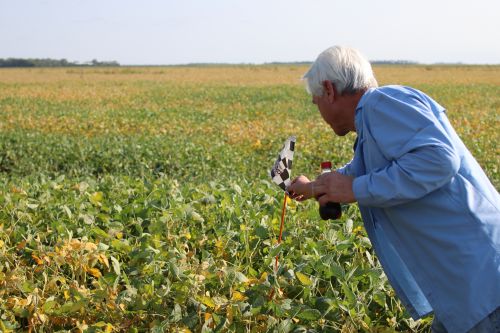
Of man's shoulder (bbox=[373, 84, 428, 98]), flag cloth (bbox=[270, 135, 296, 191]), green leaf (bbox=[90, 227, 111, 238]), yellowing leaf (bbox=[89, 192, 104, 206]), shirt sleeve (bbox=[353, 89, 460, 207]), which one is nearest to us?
shirt sleeve (bbox=[353, 89, 460, 207])

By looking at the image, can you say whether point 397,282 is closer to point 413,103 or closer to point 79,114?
point 413,103

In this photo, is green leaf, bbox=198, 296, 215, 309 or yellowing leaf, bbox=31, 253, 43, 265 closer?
green leaf, bbox=198, 296, 215, 309

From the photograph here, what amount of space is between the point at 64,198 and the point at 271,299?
7.28ft

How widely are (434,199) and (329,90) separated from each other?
552mm

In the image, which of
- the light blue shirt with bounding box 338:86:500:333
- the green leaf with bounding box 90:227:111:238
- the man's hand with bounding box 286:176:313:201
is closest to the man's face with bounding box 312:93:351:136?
the light blue shirt with bounding box 338:86:500:333

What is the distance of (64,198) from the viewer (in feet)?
14.1

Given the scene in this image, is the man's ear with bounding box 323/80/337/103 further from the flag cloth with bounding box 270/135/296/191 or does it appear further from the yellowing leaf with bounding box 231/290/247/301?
the yellowing leaf with bounding box 231/290/247/301

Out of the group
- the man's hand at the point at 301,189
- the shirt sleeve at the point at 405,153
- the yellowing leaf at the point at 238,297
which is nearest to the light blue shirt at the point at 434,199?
the shirt sleeve at the point at 405,153

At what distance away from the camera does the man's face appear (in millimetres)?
2221

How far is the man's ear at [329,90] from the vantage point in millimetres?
2174

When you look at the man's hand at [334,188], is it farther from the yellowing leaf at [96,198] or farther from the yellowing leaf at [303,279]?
the yellowing leaf at [96,198]

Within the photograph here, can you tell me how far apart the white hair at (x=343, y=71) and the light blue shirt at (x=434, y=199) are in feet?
0.29

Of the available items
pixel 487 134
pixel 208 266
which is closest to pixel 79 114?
pixel 487 134

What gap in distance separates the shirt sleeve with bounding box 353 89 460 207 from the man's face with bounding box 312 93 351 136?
0.17m
